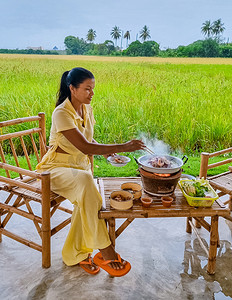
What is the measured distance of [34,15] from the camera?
544 cm

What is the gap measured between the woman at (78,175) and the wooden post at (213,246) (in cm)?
51

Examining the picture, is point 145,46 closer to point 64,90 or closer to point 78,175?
point 64,90

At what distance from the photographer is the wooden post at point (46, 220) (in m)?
1.88

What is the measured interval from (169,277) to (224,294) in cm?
32

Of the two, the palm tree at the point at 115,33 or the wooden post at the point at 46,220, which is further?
the palm tree at the point at 115,33

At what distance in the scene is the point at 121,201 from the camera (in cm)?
185

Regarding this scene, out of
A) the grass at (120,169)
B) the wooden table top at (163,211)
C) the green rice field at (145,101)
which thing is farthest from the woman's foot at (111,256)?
the green rice field at (145,101)

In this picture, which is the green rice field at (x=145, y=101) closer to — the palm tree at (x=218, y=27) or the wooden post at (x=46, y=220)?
the palm tree at (x=218, y=27)

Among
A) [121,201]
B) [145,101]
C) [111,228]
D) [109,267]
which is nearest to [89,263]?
[109,267]

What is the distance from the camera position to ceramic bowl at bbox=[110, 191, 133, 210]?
1.85 meters

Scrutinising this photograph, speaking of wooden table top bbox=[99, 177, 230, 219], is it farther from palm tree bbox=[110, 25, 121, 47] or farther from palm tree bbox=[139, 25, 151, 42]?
palm tree bbox=[139, 25, 151, 42]

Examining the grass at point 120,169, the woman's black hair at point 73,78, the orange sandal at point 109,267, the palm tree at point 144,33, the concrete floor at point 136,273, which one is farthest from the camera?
the palm tree at point 144,33

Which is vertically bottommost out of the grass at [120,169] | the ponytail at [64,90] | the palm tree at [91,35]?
the grass at [120,169]

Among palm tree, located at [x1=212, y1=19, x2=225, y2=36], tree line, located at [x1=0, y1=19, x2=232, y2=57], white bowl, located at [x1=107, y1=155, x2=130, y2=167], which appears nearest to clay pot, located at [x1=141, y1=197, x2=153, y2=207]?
white bowl, located at [x1=107, y1=155, x2=130, y2=167]
